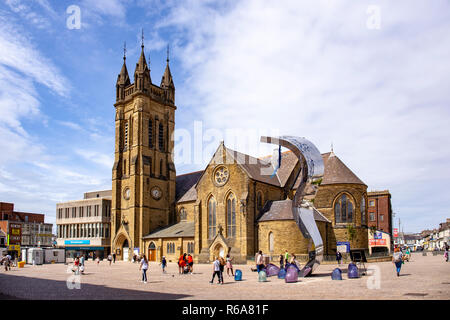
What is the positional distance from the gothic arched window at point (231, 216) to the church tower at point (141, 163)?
611 inches

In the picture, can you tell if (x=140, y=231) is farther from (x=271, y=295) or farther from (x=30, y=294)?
(x=271, y=295)

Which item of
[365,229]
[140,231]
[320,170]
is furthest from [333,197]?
[140,231]

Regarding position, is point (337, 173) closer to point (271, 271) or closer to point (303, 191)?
point (271, 271)

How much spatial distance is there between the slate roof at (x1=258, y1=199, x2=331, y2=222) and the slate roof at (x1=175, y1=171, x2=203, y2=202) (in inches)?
594

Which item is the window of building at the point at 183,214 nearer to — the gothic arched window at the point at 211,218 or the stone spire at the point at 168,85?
the gothic arched window at the point at 211,218

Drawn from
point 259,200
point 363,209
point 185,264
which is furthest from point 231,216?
point 185,264

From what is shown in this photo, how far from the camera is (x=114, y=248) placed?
5800cm

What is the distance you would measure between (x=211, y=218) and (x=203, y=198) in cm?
268

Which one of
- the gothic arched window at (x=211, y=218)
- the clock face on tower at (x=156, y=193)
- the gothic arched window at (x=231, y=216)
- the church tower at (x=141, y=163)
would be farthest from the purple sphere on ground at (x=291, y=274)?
the clock face on tower at (x=156, y=193)

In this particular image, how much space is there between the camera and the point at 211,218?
4800cm

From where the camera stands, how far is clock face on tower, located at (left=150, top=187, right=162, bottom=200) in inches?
2296

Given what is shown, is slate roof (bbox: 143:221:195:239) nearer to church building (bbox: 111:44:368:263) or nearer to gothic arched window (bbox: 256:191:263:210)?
church building (bbox: 111:44:368:263)

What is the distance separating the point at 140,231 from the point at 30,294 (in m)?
37.8

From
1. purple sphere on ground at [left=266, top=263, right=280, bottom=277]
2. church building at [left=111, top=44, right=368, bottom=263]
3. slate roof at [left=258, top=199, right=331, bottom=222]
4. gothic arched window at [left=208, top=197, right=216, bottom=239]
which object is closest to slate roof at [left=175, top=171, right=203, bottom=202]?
church building at [left=111, top=44, right=368, bottom=263]
